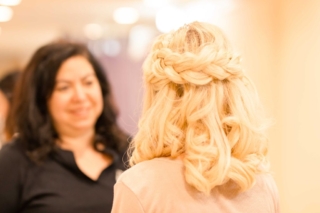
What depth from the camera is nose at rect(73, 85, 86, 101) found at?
6.77 ft

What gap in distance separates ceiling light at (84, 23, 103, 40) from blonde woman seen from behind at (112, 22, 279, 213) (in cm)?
533

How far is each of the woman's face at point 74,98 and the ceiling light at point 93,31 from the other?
4385 millimetres

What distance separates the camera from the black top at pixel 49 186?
1.87 metres

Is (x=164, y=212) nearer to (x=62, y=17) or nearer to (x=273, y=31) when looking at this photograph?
(x=273, y=31)

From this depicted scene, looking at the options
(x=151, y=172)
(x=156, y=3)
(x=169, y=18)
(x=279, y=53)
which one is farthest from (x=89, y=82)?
(x=169, y=18)

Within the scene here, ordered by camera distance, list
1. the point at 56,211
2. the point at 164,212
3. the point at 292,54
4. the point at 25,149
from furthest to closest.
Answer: the point at 292,54 < the point at 25,149 < the point at 56,211 < the point at 164,212

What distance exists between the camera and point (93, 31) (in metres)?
6.79

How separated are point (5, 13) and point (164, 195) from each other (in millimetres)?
4729

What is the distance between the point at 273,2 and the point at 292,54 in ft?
1.52

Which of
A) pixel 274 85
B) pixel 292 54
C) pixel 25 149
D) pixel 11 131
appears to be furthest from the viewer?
pixel 274 85

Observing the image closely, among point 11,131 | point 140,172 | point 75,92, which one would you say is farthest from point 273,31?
point 140,172

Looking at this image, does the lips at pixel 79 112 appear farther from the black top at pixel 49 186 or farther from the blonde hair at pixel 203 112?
the blonde hair at pixel 203 112

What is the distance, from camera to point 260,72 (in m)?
2.94

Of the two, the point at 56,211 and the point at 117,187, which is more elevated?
the point at 117,187
